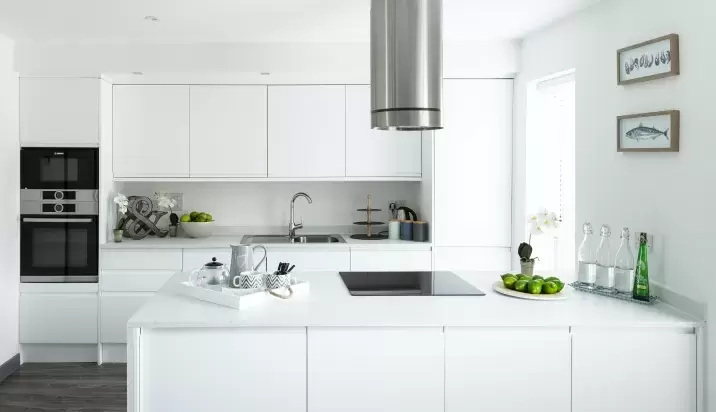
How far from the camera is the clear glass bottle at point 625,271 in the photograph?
293 centimetres

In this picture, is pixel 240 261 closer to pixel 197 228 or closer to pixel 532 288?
pixel 532 288

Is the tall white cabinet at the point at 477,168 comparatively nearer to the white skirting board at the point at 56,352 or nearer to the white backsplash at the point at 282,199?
the white backsplash at the point at 282,199

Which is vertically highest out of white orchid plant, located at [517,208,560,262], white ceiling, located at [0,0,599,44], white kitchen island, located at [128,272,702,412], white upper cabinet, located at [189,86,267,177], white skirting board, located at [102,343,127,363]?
white ceiling, located at [0,0,599,44]

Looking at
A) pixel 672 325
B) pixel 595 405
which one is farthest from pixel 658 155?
pixel 595 405

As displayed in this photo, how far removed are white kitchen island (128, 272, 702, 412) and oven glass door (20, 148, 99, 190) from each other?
2.51 meters

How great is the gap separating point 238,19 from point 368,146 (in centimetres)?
148

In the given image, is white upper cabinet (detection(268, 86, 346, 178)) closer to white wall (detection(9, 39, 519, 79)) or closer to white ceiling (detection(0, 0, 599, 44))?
white wall (detection(9, 39, 519, 79))

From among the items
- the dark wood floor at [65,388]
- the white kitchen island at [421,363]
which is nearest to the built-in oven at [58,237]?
the dark wood floor at [65,388]

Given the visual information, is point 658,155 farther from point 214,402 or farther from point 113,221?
point 113,221

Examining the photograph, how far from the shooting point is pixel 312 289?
3.08m

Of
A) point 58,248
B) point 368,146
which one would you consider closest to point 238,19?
point 368,146

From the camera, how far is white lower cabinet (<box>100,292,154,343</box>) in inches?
186

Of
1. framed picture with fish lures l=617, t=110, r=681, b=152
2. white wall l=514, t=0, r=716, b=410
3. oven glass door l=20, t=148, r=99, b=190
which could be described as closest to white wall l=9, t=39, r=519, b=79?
oven glass door l=20, t=148, r=99, b=190

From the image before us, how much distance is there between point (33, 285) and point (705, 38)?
4.50m
